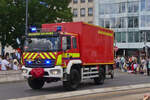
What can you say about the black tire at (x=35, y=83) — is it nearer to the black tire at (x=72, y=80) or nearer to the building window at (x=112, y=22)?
the black tire at (x=72, y=80)

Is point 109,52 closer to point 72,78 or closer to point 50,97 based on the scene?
point 72,78

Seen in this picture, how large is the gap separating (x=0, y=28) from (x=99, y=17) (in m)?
27.9

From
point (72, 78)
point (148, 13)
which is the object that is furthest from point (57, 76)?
point (148, 13)

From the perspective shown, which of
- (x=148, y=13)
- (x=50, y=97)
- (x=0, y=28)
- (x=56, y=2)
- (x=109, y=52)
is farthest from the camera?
(x=148, y=13)

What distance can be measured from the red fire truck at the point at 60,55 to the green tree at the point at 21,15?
24.1 metres

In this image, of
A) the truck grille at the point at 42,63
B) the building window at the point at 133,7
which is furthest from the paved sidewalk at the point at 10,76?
the building window at the point at 133,7

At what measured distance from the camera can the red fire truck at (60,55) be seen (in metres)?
13.6

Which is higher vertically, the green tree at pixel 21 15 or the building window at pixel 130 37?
the green tree at pixel 21 15

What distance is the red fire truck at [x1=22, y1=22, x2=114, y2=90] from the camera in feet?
44.7

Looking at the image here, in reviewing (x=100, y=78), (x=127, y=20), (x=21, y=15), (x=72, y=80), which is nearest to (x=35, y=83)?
(x=72, y=80)

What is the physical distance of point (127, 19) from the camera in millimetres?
59188

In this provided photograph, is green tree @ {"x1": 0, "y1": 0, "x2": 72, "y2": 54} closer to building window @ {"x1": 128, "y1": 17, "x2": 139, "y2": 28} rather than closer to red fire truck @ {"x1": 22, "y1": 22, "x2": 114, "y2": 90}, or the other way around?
building window @ {"x1": 128, "y1": 17, "x2": 139, "y2": 28}

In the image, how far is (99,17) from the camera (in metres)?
62.7

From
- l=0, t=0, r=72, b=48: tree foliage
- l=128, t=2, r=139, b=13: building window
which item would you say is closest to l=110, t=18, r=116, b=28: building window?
l=128, t=2, r=139, b=13: building window
